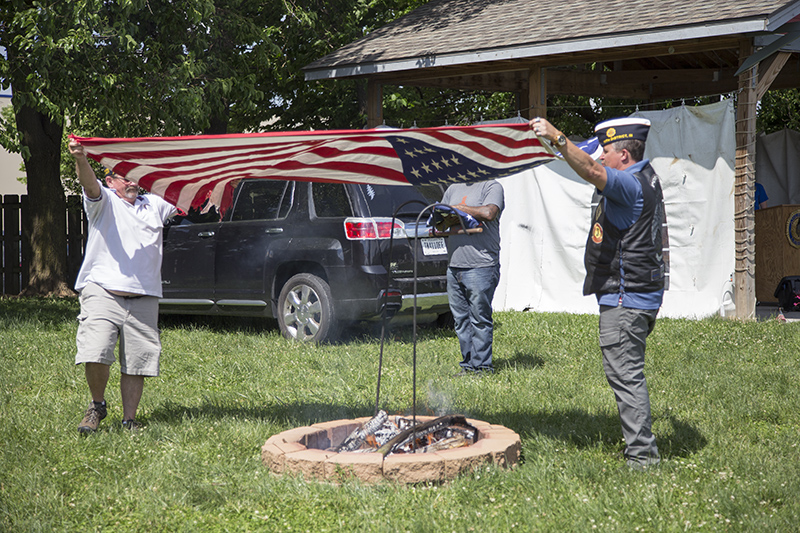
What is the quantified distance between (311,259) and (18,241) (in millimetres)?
9844

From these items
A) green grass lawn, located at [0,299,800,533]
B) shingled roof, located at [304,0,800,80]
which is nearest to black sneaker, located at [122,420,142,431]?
green grass lawn, located at [0,299,800,533]

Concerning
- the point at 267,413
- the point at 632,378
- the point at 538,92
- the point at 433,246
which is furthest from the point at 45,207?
the point at 632,378

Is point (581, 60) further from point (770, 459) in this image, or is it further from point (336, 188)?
point (770, 459)

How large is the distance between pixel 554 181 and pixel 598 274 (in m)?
7.83

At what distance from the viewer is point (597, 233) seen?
181 inches

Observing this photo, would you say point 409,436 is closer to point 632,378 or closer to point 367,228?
point 632,378

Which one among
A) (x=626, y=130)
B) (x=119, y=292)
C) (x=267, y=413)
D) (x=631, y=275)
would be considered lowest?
(x=267, y=413)

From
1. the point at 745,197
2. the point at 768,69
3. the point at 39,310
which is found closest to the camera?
the point at 768,69

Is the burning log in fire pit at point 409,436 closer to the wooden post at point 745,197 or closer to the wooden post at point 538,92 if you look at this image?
the wooden post at point 745,197

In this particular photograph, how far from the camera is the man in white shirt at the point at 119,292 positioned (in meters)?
5.42

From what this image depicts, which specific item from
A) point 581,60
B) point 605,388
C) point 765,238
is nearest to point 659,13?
point 581,60

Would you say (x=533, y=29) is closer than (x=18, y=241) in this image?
Yes

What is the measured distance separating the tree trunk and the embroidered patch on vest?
12178 mm

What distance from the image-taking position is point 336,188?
28.4 feet
